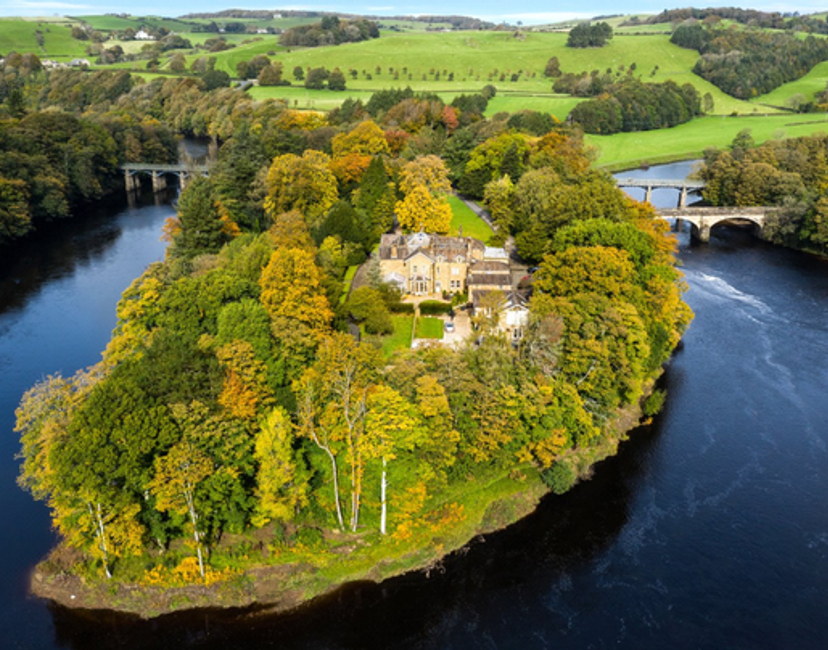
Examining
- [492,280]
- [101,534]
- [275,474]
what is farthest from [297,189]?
[101,534]

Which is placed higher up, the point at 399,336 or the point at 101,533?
the point at 399,336

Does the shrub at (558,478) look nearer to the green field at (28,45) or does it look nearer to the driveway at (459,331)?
the driveway at (459,331)

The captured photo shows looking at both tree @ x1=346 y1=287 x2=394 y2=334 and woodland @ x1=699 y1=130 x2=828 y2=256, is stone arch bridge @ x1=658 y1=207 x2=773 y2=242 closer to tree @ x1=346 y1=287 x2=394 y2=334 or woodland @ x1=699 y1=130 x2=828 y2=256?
woodland @ x1=699 y1=130 x2=828 y2=256

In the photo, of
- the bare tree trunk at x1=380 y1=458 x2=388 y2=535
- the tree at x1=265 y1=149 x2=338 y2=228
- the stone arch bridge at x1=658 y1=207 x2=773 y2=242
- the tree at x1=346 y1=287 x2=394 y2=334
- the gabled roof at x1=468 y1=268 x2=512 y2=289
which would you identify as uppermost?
the tree at x1=265 y1=149 x2=338 y2=228

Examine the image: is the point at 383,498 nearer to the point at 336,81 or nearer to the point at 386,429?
the point at 386,429

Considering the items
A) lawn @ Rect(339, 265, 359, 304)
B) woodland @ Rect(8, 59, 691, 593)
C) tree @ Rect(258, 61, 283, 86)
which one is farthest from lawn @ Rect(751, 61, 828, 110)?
lawn @ Rect(339, 265, 359, 304)

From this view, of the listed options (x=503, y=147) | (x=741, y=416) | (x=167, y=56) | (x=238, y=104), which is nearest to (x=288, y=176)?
(x=503, y=147)

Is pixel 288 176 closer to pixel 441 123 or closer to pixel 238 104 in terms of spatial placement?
pixel 441 123
